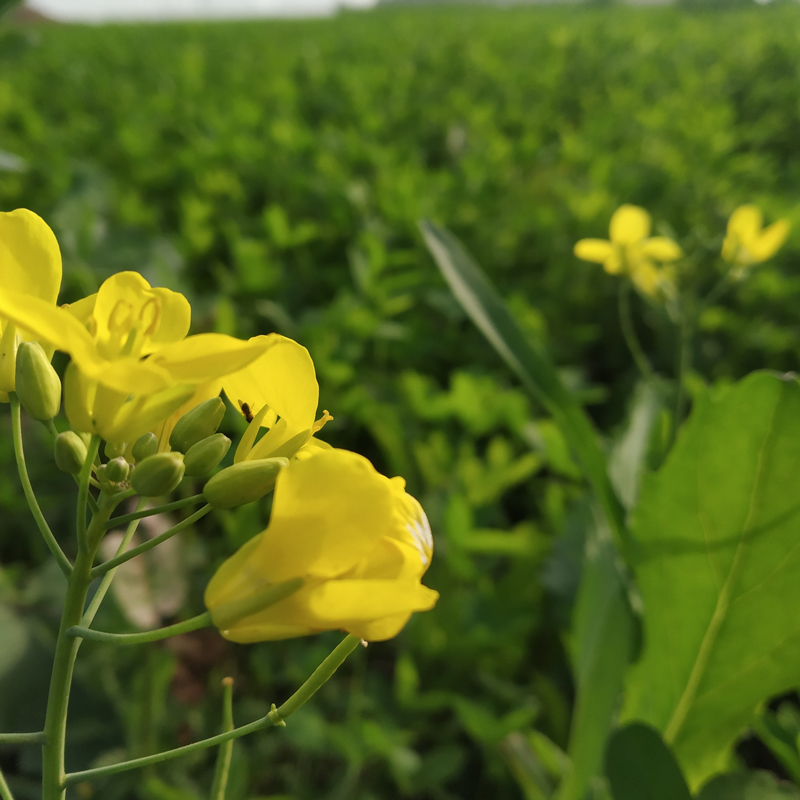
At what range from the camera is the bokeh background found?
1.03 meters

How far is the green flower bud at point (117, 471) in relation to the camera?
35cm

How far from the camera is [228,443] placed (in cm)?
38

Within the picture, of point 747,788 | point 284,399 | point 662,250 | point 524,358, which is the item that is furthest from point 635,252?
point 284,399

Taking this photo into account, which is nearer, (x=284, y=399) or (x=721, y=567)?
(x=284, y=399)

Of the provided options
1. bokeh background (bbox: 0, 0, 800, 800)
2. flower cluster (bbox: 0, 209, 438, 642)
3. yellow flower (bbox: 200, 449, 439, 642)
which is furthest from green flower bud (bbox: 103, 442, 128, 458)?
bokeh background (bbox: 0, 0, 800, 800)

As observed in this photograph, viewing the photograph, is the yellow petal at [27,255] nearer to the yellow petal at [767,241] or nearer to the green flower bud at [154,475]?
the green flower bud at [154,475]

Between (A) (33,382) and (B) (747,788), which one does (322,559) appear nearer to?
(A) (33,382)

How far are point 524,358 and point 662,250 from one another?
46cm

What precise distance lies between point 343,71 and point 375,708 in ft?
12.6

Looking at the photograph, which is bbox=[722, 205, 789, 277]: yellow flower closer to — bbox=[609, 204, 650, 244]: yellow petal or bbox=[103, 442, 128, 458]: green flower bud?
bbox=[609, 204, 650, 244]: yellow petal

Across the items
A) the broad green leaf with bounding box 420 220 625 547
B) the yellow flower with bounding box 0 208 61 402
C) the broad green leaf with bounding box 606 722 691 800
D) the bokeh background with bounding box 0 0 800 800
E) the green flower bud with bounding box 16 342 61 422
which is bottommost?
the bokeh background with bounding box 0 0 800 800

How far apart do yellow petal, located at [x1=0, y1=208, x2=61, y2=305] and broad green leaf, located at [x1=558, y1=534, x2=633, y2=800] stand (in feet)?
2.33

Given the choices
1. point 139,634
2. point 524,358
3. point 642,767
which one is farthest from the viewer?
point 524,358

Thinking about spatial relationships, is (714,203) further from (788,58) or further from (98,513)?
(788,58)
